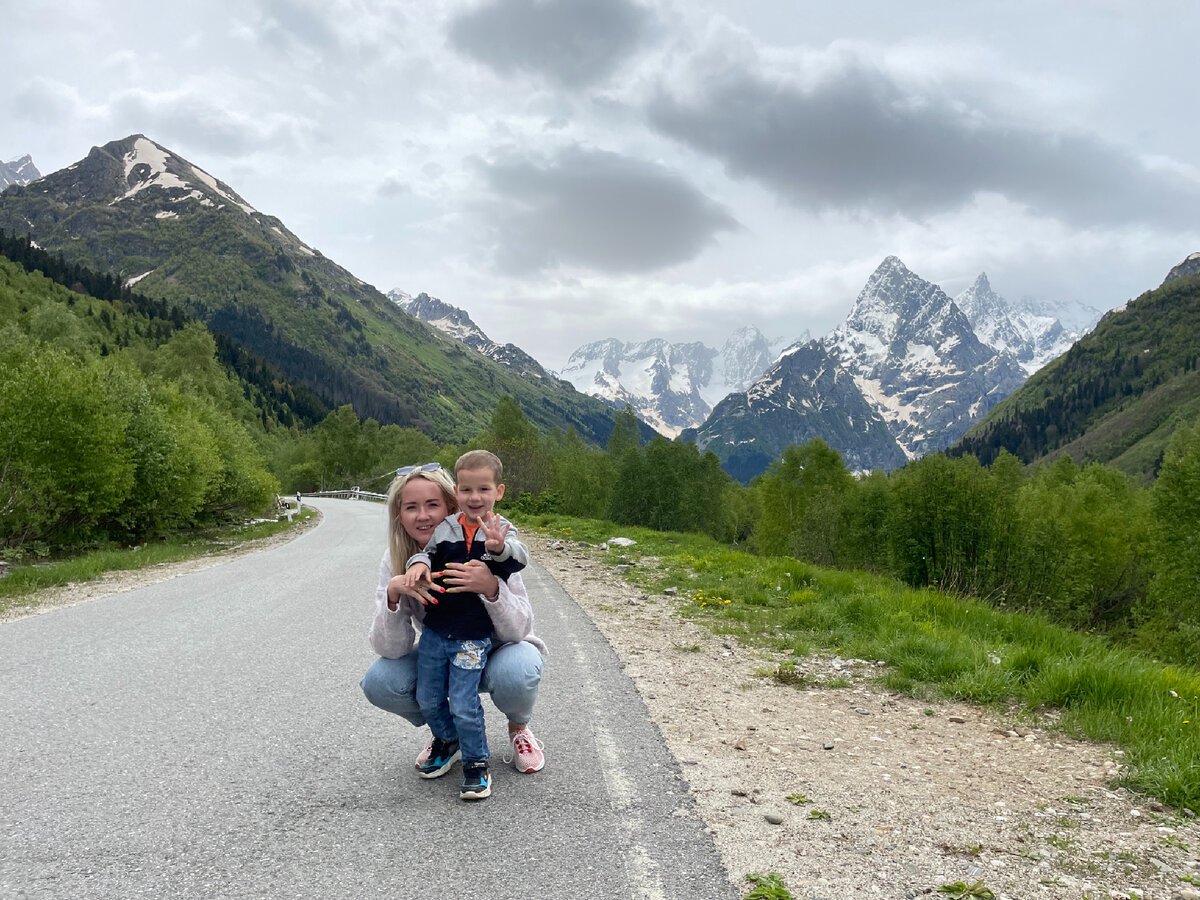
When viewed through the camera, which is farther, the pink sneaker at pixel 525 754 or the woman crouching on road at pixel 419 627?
the pink sneaker at pixel 525 754

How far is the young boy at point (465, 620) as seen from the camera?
4.29m

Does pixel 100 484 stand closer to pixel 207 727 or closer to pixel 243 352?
pixel 207 727

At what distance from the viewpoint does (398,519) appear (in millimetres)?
4703

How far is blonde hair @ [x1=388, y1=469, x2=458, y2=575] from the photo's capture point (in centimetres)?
468

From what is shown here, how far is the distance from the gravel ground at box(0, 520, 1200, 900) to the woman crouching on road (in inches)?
58.4

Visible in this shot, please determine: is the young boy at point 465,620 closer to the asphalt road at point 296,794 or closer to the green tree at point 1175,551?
the asphalt road at point 296,794

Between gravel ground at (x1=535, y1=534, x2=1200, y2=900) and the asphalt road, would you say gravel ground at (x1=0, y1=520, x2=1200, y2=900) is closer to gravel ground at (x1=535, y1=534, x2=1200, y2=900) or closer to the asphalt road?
gravel ground at (x1=535, y1=534, x2=1200, y2=900)

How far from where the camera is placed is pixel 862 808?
456 centimetres

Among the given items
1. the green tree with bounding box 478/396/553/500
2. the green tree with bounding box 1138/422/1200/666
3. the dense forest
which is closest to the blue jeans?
the dense forest

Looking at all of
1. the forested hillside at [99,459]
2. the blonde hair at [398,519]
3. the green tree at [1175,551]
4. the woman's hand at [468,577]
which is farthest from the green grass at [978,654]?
the green tree at [1175,551]

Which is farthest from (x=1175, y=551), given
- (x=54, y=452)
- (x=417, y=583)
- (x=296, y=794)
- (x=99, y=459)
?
(x=54, y=452)

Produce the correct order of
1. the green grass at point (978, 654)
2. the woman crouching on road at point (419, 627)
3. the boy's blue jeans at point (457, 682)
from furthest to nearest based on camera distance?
the green grass at point (978, 654)
the woman crouching on road at point (419, 627)
the boy's blue jeans at point (457, 682)

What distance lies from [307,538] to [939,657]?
2778cm

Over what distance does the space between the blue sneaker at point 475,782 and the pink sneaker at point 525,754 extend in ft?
1.49
